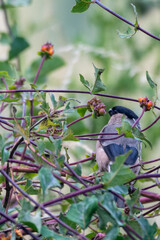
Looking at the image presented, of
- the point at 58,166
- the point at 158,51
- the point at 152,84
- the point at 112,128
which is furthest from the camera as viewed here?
the point at 158,51

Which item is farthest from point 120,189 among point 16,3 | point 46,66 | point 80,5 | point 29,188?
point 16,3

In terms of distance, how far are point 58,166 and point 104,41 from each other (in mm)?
3390

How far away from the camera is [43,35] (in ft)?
16.0

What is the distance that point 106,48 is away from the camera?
420cm

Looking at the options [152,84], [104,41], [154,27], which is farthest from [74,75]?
[152,84]

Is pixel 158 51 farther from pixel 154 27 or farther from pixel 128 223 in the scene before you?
pixel 128 223

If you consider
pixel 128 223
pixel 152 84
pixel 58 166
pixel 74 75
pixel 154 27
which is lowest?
pixel 128 223

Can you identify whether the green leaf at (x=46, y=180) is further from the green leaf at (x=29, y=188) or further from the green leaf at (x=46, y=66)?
the green leaf at (x=46, y=66)

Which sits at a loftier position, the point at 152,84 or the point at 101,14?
the point at 101,14

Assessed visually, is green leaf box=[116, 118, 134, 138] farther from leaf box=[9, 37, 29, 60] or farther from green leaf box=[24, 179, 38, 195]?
leaf box=[9, 37, 29, 60]

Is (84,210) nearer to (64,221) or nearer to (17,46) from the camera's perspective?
(64,221)

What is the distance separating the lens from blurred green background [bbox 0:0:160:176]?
12.1 feet

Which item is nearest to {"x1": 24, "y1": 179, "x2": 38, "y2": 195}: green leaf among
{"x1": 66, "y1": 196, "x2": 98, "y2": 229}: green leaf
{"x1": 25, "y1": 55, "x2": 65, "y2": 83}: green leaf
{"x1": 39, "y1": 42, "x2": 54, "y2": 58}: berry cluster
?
{"x1": 66, "y1": 196, "x2": 98, "y2": 229}: green leaf

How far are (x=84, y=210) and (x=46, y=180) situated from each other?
0.12 metres
